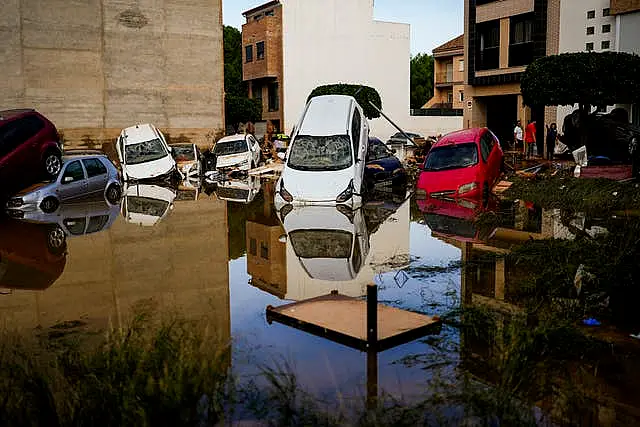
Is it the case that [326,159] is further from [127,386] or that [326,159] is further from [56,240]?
[127,386]

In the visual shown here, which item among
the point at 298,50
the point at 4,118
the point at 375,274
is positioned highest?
the point at 298,50

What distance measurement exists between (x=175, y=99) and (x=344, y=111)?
64.8 feet

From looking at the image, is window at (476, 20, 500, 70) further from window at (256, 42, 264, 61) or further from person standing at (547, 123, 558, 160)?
window at (256, 42, 264, 61)

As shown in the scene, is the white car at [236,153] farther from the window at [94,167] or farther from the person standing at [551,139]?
the person standing at [551,139]

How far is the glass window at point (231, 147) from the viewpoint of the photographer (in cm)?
3231

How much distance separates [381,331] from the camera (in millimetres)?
6527

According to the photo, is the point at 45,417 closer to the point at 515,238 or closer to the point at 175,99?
the point at 515,238

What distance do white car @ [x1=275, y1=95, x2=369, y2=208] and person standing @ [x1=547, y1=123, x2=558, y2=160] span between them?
14782mm

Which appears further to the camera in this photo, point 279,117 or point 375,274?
point 279,117

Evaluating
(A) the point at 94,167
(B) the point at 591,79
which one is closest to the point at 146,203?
(A) the point at 94,167

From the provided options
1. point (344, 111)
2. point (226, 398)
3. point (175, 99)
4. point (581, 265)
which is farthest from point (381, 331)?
point (175, 99)

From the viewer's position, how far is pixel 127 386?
4238mm

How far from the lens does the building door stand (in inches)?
1598

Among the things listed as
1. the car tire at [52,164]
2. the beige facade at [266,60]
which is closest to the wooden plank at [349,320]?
the car tire at [52,164]
